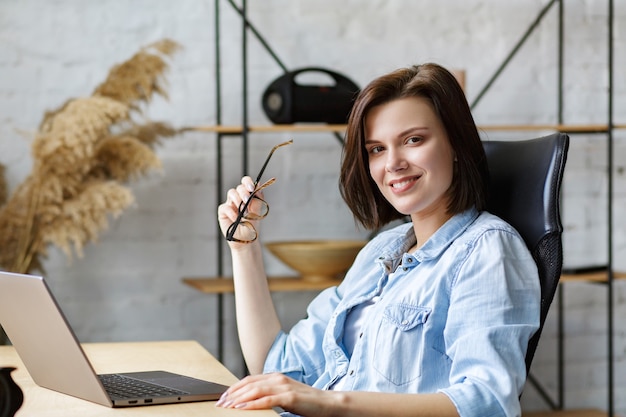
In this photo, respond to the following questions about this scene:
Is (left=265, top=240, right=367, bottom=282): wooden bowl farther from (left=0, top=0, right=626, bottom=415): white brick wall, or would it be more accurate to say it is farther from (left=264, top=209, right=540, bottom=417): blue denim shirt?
(left=264, top=209, right=540, bottom=417): blue denim shirt

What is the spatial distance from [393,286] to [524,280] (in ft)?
0.89

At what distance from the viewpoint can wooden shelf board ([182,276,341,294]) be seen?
2.72m

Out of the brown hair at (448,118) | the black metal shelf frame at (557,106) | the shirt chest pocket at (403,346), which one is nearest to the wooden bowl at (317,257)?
the black metal shelf frame at (557,106)

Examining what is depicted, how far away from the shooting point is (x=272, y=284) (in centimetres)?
283

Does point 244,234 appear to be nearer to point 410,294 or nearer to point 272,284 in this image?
point 410,294

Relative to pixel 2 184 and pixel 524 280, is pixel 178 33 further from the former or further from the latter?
pixel 524 280

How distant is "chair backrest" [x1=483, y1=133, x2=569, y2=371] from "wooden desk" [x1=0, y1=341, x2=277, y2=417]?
20.7 inches

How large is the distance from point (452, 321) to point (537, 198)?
0.27 m

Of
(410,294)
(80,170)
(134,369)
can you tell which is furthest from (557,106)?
(134,369)

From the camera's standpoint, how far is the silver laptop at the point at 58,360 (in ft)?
4.04

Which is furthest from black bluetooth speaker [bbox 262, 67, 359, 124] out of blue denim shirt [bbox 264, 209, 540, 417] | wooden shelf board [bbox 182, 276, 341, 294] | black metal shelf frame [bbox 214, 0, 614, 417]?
blue denim shirt [bbox 264, 209, 540, 417]

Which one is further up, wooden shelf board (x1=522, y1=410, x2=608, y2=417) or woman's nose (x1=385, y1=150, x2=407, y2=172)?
woman's nose (x1=385, y1=150, x2=407, y2=172)

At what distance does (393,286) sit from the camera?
159 cm

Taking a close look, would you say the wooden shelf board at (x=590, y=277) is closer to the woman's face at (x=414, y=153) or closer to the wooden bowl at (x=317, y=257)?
the wooden bowl at (x=317, y=257)
